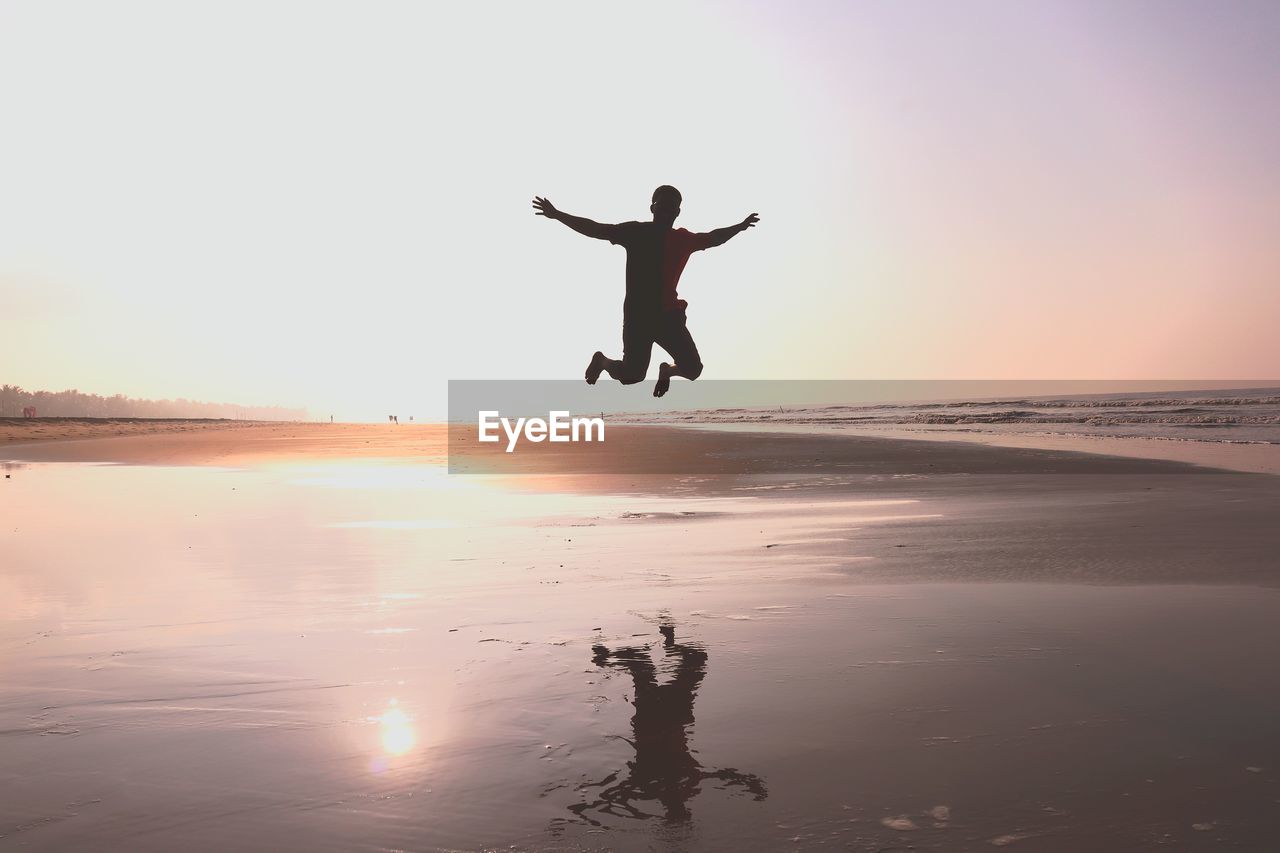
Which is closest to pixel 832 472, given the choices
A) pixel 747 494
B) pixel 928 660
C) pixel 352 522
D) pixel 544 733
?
pixel 747 494

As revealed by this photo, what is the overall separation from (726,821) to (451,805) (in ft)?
3.64

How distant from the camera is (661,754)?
15.3 feet

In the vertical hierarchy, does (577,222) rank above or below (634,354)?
above

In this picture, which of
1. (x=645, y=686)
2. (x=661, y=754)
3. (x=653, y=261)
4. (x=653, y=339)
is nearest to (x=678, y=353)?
(x=653, y=339)

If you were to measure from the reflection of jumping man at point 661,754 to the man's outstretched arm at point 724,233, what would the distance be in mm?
4061

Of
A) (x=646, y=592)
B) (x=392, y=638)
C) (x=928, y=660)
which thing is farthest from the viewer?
(x=646, y=592)

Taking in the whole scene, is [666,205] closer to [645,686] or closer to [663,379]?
[663,379]

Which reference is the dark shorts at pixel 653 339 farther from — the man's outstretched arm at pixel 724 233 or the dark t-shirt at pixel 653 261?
the man's outstretched arm at pixel 724 233

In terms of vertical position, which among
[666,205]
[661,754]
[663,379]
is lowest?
[661,754]

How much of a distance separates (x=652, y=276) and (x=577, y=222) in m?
0.80

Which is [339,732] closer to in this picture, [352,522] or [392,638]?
[392,638]

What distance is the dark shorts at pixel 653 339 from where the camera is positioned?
8.70 m

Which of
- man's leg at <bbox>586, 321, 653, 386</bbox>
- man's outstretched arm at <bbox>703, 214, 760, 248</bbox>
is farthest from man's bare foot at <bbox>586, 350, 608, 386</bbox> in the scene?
Answer: man's outstretched arm at <bbox>703, 214, 760, 248</bbox>

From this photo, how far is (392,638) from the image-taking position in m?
7.03
